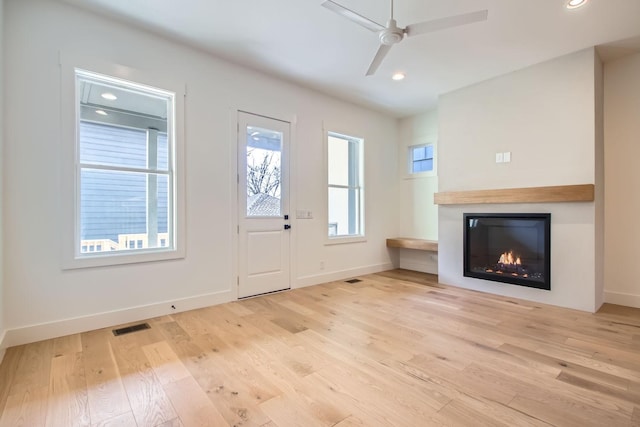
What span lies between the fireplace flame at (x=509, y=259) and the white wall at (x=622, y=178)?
98cm

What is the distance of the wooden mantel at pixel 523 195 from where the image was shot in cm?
326

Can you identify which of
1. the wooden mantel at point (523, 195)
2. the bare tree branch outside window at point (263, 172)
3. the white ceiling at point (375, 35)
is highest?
the white ceiling at point (375, 35)

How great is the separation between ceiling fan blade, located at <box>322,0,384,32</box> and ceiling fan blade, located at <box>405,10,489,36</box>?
24cm

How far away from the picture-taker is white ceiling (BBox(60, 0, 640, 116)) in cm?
265

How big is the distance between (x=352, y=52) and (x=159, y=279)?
3.25m

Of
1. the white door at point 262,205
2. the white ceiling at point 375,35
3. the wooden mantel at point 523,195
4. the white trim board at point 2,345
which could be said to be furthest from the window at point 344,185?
the white trim board at point 2,345

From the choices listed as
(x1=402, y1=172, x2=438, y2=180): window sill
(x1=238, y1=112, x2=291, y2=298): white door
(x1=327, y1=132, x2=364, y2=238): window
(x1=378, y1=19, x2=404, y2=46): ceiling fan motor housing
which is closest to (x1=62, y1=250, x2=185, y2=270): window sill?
(x1=238, y1=112, x2=291, y2=298): white door

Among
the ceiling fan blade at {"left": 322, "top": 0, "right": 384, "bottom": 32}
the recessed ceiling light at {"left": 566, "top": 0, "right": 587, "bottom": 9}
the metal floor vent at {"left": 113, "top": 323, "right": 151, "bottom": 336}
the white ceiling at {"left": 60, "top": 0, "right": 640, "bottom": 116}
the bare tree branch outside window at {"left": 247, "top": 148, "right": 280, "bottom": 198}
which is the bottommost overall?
the metal floor vent at {"left": 113, "top": 323, "right": 151, "bottom": 336}

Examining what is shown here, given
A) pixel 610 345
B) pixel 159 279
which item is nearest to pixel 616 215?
pixel 610 345

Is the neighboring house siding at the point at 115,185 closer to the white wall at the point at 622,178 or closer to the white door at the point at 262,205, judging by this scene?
the white door at the point at 262,205

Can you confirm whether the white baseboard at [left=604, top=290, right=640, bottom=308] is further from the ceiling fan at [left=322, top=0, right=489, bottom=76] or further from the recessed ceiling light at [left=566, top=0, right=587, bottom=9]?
the ceiling fan at [left=322, top=0, right=489, bottom=76]

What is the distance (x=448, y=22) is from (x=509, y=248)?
9.73 ft

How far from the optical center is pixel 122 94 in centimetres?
308

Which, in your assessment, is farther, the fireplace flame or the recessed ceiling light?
the fireplace flame
